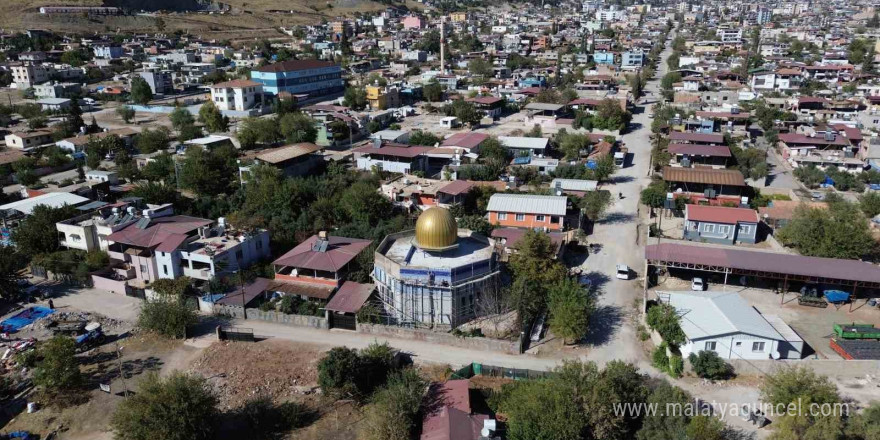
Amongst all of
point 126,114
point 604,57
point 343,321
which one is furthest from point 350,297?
point 604,57

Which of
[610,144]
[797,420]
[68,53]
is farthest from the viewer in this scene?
[68,53]

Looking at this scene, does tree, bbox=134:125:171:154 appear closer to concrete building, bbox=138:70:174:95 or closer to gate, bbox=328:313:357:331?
concrete building, bbox=138:70:174:95

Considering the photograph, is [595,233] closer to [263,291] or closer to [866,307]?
[866,307]

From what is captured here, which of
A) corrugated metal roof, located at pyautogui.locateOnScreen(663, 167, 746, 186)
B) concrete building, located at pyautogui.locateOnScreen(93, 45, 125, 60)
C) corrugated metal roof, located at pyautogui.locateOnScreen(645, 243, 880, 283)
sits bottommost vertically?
corrugated metal roof, located at pyautogui.locateOnScreen(645, 243, 880, 283)

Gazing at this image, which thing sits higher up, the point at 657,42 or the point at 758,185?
the point at 657,42

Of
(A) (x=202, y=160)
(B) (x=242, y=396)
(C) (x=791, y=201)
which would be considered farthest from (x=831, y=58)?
(B) (x=242, y=396)

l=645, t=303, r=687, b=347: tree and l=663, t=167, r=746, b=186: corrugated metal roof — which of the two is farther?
l=663, t=167, r=746, b=186: corrugated metal roof

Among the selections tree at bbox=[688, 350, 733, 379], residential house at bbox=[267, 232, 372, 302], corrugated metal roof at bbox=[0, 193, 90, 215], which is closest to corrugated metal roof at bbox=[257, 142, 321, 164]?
corrugated metal roof at bbox=[0, 193, 90, 215]
